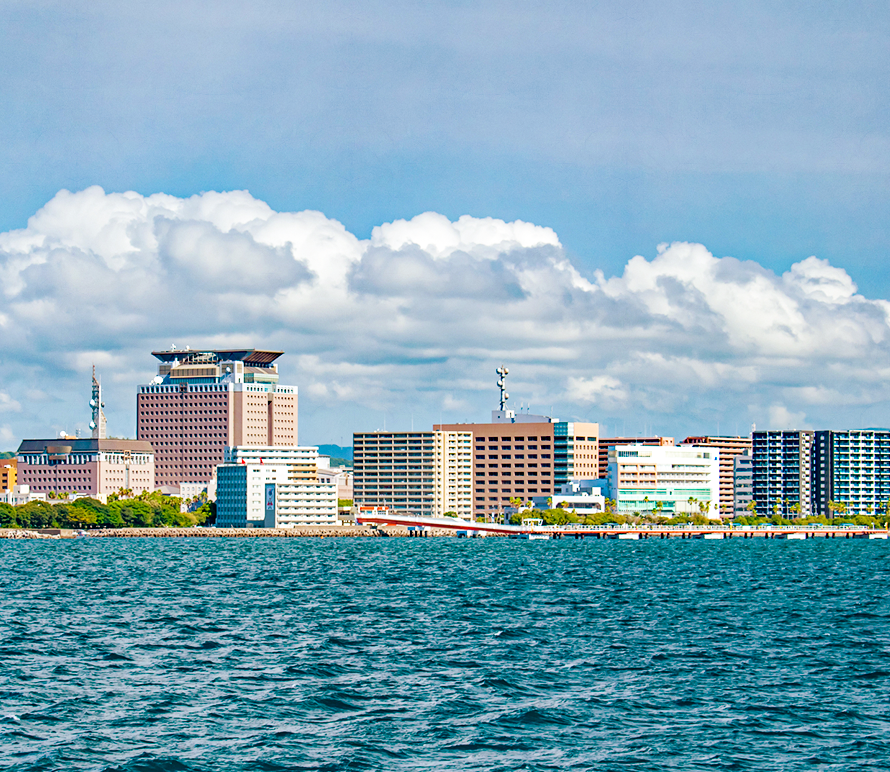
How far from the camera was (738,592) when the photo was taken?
97.6 m

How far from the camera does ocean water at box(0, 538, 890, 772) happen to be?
36.4 meters

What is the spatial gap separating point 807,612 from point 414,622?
24476mm

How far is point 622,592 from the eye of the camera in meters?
97.2

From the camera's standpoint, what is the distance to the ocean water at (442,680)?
1435 inches

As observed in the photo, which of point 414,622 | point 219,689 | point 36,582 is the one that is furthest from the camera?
point 36,582

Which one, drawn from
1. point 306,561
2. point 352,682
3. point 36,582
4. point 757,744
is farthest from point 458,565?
point 757,744

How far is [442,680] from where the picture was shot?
48.7 metres

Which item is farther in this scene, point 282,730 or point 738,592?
point 738,592

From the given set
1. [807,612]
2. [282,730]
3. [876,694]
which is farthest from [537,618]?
[282,730]

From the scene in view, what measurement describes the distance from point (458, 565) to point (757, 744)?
11454 cm

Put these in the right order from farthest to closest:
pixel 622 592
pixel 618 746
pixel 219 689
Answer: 1. pixel 622 592
2. pixel 219 689
3. pixel 618 746

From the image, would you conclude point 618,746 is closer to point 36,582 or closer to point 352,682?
point 352,682

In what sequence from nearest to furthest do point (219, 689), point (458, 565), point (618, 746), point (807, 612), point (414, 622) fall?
point (618, 746) → point (219, 689) → point (414, 622) → point (807, 612) → point (458, 565)

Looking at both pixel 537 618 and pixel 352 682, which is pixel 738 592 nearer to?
pixel 537 618
